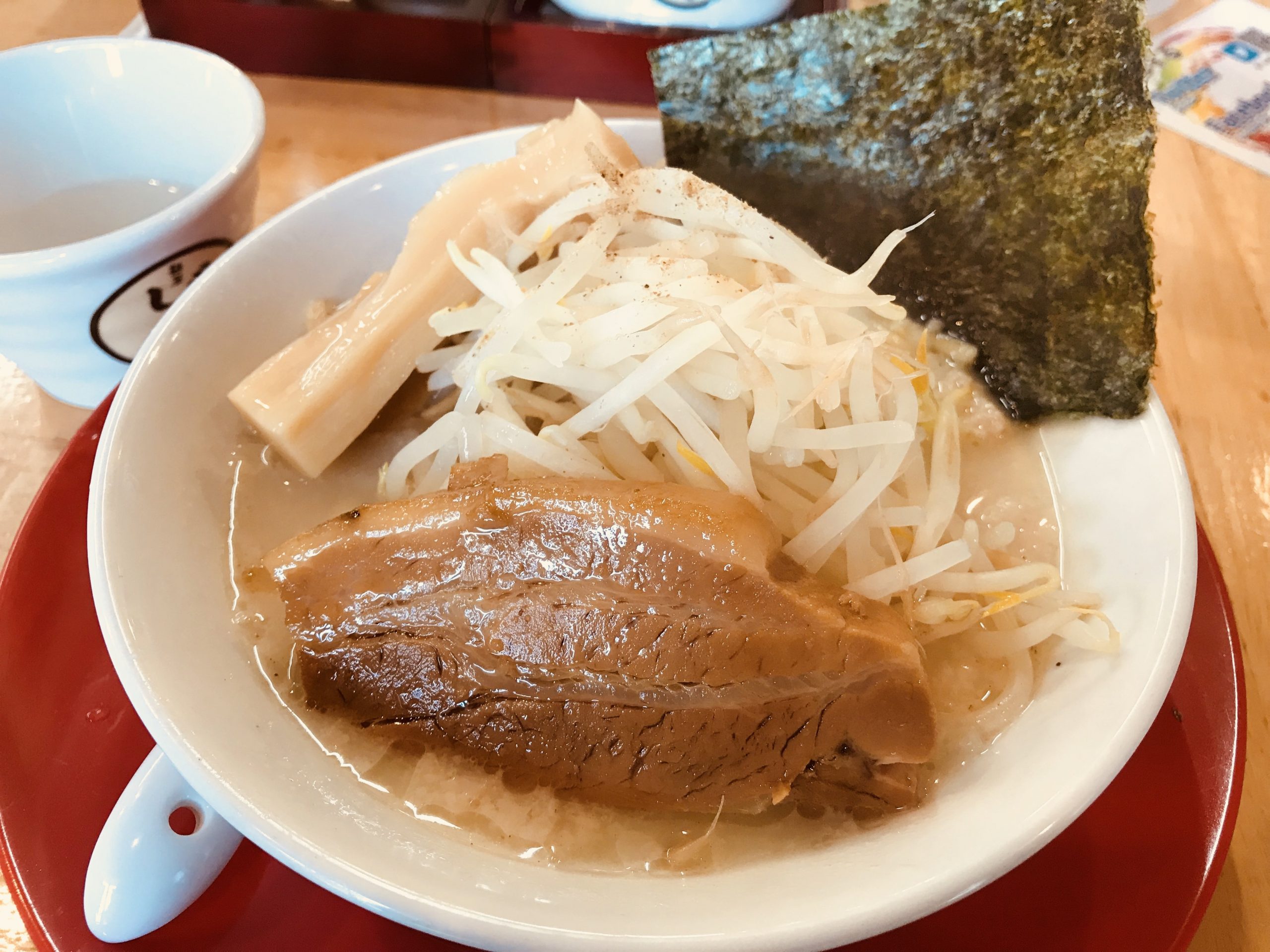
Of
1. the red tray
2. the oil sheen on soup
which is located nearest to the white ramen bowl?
the oil sheen on soup

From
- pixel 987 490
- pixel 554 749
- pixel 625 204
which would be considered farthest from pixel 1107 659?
pixel 625 204

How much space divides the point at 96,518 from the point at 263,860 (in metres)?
0.42

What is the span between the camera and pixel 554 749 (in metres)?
0.92

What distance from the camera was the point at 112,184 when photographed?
5.23 ft

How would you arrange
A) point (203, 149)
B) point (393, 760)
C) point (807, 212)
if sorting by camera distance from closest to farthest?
point (393, 760) < point (807, 212) < point (203, 149)

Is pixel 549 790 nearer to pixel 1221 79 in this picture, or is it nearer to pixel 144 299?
pixel 144 299

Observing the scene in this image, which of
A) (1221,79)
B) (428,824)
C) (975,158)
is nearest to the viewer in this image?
(428,824)

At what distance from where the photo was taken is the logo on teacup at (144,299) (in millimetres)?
1254

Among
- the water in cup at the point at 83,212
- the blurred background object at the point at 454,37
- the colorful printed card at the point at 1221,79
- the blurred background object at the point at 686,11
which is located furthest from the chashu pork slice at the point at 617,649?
the colorful printed card at the point at 1221,79

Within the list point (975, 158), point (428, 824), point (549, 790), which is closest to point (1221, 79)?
point (975, 158)

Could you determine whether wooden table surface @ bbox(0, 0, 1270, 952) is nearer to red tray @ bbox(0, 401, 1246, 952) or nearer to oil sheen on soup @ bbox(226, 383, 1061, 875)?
red tray @ bbox(0, 401, 1246, 952)

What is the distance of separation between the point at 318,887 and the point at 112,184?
4.43ft

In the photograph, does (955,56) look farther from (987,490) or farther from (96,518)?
(96,518)

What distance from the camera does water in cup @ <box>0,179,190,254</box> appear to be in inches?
59.1
